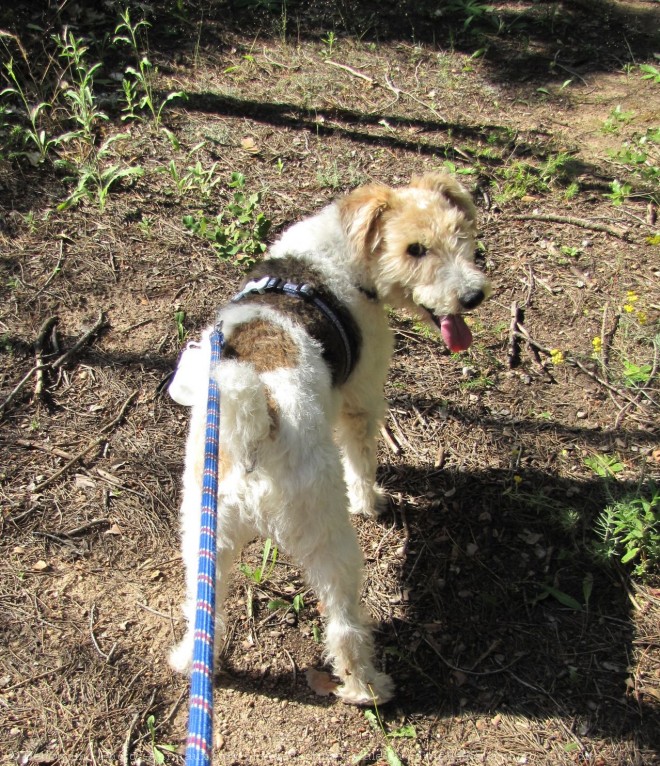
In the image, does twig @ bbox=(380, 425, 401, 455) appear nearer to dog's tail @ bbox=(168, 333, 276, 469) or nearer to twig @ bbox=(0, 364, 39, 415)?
dog's tail @ bbox=(168, 333, 276, 469)

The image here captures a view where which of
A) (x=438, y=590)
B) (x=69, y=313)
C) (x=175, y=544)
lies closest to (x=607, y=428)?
(x=438, y=590)

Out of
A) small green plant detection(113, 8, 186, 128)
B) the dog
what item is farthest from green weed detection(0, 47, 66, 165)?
the dog

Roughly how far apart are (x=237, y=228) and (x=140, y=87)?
7.29 ft

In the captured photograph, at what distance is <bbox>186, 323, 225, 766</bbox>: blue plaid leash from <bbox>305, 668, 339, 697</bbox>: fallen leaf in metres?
1.20

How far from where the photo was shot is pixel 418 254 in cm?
280

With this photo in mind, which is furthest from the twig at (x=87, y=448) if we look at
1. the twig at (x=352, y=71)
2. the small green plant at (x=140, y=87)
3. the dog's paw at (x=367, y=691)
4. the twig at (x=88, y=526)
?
the twig at (x=352, y=71)

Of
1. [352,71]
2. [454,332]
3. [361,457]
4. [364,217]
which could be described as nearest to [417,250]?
[364,217]

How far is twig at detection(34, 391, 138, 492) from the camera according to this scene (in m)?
3.30

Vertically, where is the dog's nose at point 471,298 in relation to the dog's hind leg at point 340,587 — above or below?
above

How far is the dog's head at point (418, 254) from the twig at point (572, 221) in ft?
7.39

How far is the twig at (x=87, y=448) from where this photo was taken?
330cm

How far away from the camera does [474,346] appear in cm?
407

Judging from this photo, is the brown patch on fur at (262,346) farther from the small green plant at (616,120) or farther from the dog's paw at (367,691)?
the small green plant at (616,120)

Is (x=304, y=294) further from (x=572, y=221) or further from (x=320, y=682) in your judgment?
(x=572, y=221)
